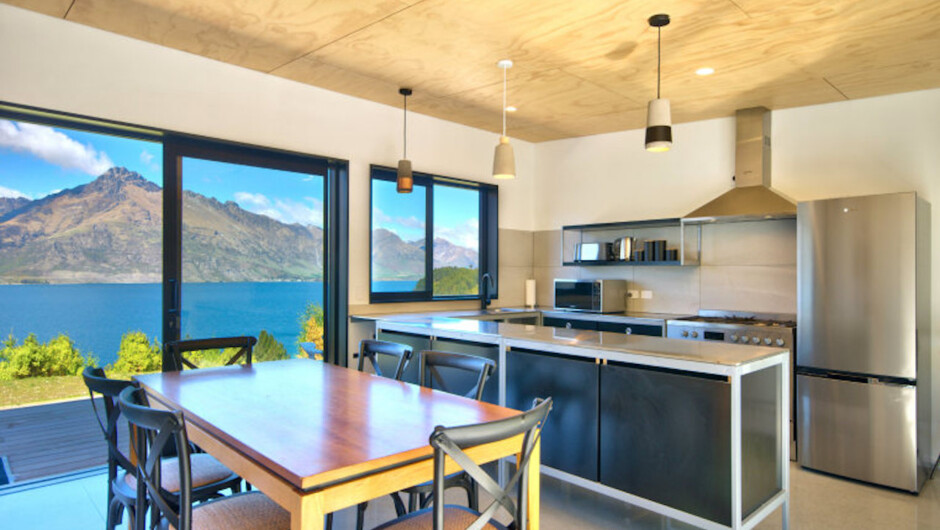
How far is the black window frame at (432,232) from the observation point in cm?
468

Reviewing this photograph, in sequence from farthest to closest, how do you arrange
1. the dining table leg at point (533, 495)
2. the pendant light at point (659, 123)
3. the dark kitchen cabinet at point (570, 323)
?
1. the dark kitchen cabinet at point (570, 323)
2. the pendant light at point (659, 123)
3. the dining table leg at point (533, 495)

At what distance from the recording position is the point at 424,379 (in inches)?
102

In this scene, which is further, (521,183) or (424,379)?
(521,183)

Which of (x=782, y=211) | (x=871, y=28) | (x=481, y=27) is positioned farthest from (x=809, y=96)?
(x=481, y=27)

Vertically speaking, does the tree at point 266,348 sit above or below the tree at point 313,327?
below

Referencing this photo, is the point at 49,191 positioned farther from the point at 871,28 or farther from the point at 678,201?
the point at 871,28

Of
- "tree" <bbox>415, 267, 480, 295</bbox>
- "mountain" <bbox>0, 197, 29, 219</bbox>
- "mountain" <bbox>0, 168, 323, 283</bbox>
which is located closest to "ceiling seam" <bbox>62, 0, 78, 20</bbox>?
"mountain" <bbox>0, 168, 323, 283</bbox>

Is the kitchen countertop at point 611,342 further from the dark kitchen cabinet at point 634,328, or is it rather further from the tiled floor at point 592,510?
the dark kitchen cabinet at point 634,328

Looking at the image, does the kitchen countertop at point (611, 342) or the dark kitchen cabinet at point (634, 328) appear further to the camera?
the dark kitchen cabinet at point (634, 328)

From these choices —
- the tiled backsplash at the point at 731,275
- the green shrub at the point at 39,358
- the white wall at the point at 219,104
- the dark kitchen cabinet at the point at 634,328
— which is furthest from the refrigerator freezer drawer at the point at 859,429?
the green shrub at the point at 39,358

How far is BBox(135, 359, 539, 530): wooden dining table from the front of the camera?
1383mm

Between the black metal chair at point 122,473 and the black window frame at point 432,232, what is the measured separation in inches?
98.9

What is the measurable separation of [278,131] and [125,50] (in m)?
1.04

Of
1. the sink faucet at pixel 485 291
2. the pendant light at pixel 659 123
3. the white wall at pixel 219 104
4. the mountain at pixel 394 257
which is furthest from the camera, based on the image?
the sink faucet at pixel 485 291
